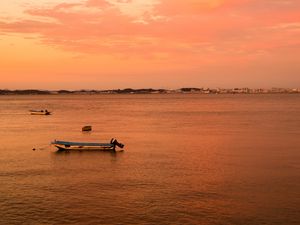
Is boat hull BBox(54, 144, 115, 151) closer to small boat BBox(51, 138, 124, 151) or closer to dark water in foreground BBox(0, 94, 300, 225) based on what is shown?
small boat BBox(51, 138, 124, 151)

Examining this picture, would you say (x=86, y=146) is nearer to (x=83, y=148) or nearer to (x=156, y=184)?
(x=83, y=148)

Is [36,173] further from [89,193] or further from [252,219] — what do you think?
[252,219]

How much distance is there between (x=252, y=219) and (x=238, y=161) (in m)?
17.4

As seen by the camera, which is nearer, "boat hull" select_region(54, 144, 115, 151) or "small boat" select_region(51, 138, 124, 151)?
"small boat" select_region(51, 138, 124, 151)

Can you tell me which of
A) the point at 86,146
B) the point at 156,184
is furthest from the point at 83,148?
the point at 156,184

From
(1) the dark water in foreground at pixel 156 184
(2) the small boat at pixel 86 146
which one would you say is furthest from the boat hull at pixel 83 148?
(1) the dark water in foreground at pixel 156 184

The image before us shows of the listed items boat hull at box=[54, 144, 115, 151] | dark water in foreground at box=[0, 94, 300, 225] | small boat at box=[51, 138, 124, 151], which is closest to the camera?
dark water in foreground at box=[0, 94, 300, 225]

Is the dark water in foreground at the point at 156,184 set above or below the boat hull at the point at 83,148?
below

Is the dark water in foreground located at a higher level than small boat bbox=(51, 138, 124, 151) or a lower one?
lower

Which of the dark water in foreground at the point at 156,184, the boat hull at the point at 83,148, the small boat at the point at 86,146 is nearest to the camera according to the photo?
the dark water in foreground at the point at 156,184

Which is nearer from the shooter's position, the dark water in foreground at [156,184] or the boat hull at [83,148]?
the dark water in foreground at [156,184]

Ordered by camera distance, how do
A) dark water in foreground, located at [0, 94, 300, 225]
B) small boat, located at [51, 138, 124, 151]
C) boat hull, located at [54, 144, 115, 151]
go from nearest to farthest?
dark water in foreground, located at [0, 94, 300, 225], small boat, located at [51, 138, 124, 151], boat hull, located at [54, 144, 115, 151]

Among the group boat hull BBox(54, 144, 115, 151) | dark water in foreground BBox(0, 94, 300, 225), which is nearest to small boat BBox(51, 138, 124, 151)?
boat hull BBox(54, 144, 115, 151)

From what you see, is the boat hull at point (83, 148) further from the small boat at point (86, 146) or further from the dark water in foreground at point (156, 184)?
the dark water in foreground at point (156, 184)
